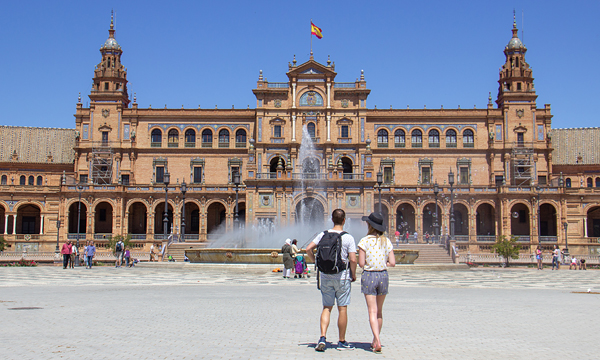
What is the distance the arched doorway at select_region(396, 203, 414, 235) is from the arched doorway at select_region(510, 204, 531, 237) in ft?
32.4

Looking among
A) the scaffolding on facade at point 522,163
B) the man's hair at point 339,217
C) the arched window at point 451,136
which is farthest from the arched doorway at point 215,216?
the man's hair at point 339,217

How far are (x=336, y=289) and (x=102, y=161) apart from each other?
5670 centimetres

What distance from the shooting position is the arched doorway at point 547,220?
59.7 metres

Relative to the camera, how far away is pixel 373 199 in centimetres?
5497

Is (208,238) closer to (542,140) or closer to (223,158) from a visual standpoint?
(223,158)

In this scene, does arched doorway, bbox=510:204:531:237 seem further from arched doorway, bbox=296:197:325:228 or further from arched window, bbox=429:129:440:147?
arched doorway, bbox=296:197:325:228

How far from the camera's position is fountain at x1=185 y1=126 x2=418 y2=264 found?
96.7 ft

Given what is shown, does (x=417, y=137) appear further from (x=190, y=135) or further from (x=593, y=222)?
(x=190, y=135)

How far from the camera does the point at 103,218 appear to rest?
61.8 metres

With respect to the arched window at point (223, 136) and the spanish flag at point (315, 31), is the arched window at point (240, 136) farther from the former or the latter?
the spanish flag at point (315, 31)

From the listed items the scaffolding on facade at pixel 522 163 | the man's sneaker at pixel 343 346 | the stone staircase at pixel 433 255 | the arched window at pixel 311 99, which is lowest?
the stone staircase at pixel 433 255

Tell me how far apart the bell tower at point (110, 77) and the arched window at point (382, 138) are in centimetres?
2748

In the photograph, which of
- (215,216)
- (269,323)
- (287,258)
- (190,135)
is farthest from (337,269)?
(190,135)

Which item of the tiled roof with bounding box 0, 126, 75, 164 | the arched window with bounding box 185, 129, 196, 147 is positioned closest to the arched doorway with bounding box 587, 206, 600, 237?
the arched window with bounding box 185, 129, 196, 147
